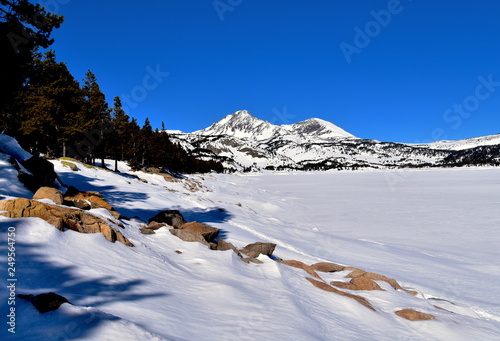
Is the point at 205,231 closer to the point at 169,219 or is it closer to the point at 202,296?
the point at 169,219

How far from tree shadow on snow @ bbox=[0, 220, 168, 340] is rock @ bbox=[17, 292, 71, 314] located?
5 cm

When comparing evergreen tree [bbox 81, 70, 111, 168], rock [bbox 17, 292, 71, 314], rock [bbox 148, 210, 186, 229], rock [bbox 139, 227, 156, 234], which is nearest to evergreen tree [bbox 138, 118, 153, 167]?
evergreen tree [bbox 81, 70, 111, 168]

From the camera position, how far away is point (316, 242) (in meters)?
16.1

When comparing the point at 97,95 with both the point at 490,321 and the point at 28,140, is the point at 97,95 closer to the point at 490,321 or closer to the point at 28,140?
the point at 28,140

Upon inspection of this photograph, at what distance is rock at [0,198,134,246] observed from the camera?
18.4 feet

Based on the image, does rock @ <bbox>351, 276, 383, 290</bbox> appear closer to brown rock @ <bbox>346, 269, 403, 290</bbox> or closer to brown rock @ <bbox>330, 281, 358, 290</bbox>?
brown rock @ <bbox>330, 281, 358, 290</bbox>

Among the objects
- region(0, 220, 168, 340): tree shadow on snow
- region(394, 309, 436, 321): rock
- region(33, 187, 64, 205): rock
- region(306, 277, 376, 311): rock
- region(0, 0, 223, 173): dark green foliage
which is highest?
region(0, 0, 223, 173): dark green foliage

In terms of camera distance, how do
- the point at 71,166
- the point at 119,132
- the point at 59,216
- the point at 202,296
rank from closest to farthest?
the point at 202,296 → the point at 59,216 → the point at 71,166 → the point at 119,132

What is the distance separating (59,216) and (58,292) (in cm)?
278

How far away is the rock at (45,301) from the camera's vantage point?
3.08 meters

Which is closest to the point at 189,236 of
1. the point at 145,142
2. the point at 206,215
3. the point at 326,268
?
the point at 326,268

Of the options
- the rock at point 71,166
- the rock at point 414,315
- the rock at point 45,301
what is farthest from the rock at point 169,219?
the rock at point 71,166

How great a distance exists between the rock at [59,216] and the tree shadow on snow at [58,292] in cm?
64

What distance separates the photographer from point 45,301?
3.14 metres
